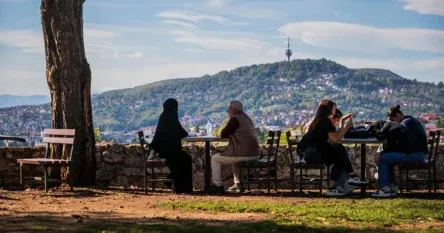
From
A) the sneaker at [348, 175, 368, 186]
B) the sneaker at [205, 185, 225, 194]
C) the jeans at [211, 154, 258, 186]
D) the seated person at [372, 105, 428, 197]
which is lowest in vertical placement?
the sneaker at [205, 185, 225, 194]

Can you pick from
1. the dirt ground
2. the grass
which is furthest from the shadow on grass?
the grass

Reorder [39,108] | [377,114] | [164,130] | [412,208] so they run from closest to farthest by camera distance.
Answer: [412,208] → [164,130] → [39,108] → [377,114]

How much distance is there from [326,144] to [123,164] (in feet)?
11.8

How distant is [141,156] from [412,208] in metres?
5.24

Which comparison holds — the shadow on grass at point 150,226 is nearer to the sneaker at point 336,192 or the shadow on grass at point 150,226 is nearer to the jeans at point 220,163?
the sneaker at point 336,192

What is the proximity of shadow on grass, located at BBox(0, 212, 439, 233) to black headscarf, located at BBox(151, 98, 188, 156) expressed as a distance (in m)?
4.22

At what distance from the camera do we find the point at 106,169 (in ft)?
48.4

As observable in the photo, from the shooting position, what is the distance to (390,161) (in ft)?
41.2

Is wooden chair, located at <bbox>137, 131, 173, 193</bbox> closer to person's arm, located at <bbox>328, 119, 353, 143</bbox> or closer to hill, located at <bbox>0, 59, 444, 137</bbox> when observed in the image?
person's arm, located at <bbox>328, 119, 353, 143</bbox>

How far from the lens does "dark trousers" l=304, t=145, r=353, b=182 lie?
1262 cm

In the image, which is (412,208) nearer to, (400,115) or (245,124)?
(400,115)

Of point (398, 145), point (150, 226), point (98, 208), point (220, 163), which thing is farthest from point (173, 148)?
point (150, 226)

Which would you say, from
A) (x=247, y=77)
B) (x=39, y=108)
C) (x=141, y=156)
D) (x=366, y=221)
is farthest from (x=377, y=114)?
(x=366, y=221)

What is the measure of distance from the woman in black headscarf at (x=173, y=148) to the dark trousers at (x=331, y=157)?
1.82 m
